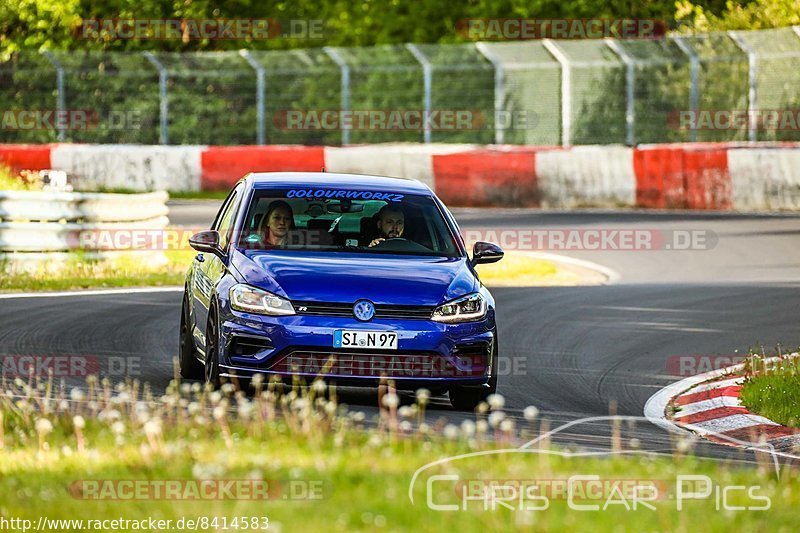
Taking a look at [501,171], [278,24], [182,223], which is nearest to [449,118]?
[501,171]

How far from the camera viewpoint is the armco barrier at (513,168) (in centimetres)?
2731

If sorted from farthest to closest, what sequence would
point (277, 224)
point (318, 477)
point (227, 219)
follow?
point (227, 219), point (277, 224), point (318, 477)

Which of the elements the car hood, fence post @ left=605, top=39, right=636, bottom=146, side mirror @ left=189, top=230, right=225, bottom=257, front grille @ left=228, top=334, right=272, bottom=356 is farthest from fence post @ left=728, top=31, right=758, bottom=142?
front grille @ left=228, top=334, right=272, bottom=356

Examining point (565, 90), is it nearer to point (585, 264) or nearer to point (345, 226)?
point (585, 264)

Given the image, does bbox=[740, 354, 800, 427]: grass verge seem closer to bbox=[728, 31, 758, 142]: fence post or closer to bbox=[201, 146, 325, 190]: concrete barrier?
bbox=[728, 31, 758, 142]: fence post

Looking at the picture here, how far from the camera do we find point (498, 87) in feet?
108

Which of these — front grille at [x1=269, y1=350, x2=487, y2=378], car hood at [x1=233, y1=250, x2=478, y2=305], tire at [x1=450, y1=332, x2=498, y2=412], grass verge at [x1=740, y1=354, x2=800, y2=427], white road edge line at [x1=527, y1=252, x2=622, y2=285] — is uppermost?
car hood at [x1=233, y1=250, x2=478, y2=305]

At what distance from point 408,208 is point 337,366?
1910 millimetres

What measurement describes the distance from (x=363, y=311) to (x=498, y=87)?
2250 centimetres

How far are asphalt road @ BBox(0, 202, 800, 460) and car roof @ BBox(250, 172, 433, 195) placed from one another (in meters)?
1.42

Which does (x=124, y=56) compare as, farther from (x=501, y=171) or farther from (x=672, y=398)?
(x=672, y=398)

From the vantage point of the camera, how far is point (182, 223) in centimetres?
2620

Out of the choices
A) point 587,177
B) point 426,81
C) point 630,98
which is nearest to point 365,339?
point 587,177

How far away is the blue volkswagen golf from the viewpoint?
10.7 metres
